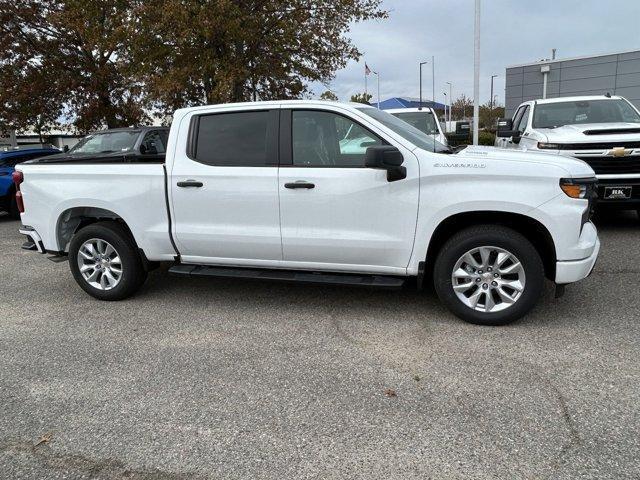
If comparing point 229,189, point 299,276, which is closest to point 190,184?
point 229,189

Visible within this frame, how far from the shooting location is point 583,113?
846cm

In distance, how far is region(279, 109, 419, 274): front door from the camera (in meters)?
4.30

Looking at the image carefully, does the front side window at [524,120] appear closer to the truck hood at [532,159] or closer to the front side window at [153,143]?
the truck hood at [532,159]

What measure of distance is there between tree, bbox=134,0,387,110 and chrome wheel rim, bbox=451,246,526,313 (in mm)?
8869

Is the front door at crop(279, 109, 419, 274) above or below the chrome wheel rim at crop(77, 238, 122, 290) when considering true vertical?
above

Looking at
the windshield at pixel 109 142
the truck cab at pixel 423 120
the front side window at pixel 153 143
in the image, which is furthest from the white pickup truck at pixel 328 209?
the truck cab at pixel 423 120

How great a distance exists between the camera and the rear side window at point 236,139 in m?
4.67

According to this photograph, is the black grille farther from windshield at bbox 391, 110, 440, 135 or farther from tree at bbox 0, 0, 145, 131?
tree at bbox 0, 0, 145, 131

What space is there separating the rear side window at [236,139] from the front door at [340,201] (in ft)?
0.59

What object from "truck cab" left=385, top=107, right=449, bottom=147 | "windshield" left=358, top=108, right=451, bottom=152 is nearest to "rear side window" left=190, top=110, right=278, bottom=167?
"windshield" left=358, top=108, right=451, bottom=152

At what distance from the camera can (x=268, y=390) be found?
3.41 metres

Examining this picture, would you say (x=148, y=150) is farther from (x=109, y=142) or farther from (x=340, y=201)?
(x=340, y=201)

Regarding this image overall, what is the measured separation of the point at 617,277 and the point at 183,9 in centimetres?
955

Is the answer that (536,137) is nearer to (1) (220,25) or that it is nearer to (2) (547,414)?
(2) (547,414)
